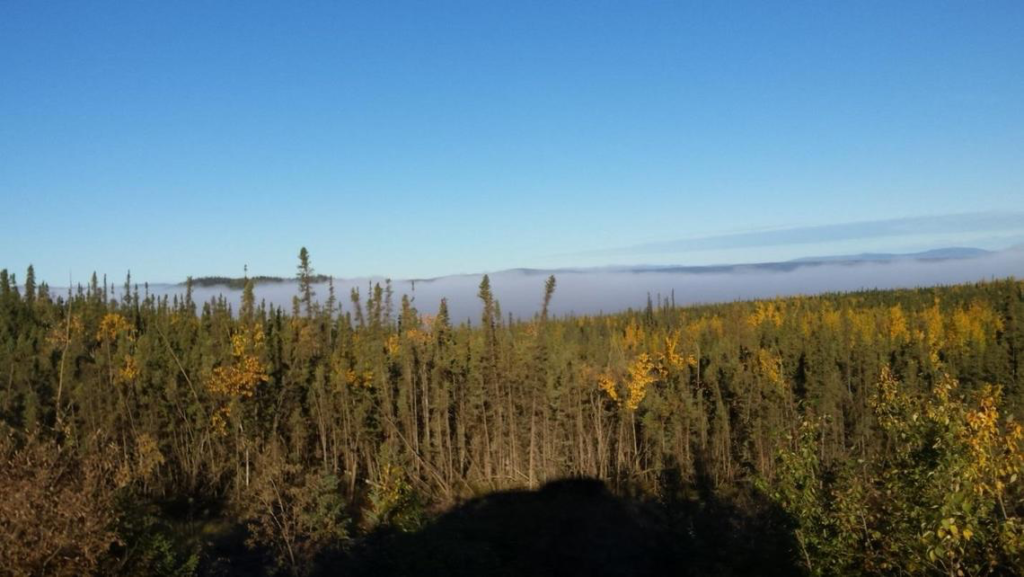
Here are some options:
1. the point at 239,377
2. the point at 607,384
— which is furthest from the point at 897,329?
the point at 239,377

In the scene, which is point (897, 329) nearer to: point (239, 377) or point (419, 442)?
point (419, 442)

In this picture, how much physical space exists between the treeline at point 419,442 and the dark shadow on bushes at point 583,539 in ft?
4.36

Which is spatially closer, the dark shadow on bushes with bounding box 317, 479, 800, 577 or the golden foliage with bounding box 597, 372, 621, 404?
the dark shadow on bushes with bounding box 317, 479, 800, 577

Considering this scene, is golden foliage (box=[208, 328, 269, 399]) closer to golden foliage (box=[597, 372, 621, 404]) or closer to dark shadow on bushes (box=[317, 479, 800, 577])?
dark shadow on bushes (box=[317, 479, 800, 577])

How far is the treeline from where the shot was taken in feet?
36.2

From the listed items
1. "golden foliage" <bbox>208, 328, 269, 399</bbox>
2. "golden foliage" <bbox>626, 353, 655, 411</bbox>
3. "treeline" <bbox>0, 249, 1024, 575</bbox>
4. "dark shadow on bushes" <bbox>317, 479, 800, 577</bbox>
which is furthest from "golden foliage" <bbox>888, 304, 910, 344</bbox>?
→ "golden foliage" <bbox>208, 328, 269, 399</bbox>

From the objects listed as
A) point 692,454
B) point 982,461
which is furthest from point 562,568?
point 692,454

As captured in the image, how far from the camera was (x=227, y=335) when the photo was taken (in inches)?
1678

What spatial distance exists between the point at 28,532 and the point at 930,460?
1352 cm

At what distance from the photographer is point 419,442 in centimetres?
3981

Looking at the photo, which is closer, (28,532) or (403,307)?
(28,532)

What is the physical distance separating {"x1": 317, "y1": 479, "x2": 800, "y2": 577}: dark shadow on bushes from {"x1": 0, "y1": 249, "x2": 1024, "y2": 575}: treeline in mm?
1330

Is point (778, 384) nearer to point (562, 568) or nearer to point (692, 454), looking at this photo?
point (692, 454)

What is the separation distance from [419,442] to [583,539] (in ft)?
44.6
